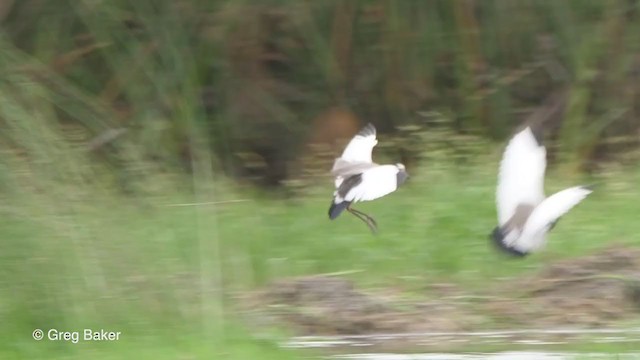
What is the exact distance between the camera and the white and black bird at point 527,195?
16.8 ft

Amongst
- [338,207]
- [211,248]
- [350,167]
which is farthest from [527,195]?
[211,248]

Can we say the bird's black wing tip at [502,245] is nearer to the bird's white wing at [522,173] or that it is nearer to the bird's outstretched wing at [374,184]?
the bird's white wing at [522,173]

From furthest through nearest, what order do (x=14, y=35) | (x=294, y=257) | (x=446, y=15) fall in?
(x=446, y=15) < (x=14, y=35) < (x=294, y=257)

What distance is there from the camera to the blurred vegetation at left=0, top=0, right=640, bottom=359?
5.48m

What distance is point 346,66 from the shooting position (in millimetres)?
8789

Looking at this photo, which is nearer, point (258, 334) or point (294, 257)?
point (258, 334)

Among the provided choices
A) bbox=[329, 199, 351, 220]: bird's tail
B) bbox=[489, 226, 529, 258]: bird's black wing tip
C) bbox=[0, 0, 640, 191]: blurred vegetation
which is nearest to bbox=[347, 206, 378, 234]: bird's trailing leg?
bbox=[329, 199, 351, 220]: bird's tail

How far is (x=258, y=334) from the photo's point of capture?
5.14m

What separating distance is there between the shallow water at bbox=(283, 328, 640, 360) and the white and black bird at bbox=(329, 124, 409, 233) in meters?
0.59

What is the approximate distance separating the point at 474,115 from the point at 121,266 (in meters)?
4.12

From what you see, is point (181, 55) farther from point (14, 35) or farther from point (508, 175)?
point (508, 175)

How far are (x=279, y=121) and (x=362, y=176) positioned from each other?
359 cm

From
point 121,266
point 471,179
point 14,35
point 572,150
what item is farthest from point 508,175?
point 14,35

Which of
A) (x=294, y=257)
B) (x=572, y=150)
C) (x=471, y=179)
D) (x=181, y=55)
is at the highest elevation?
(x=181, y=55)
